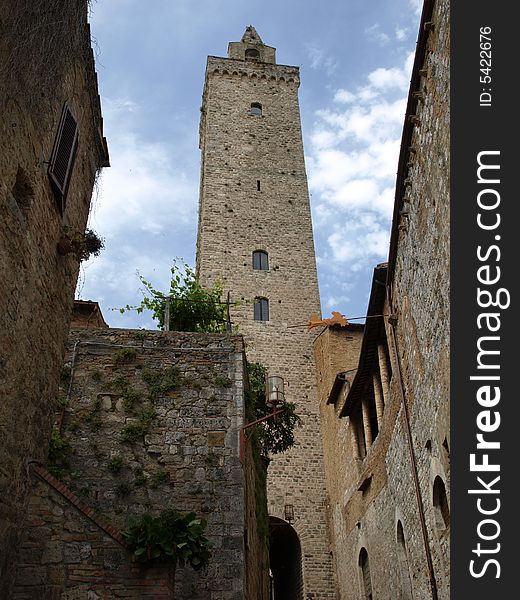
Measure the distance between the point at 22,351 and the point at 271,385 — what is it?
4720 mm

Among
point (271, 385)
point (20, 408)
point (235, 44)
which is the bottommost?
point (20, 408)

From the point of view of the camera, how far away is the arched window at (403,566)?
11.4 m

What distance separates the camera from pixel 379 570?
14.0 meters

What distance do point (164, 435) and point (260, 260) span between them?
18.6 m

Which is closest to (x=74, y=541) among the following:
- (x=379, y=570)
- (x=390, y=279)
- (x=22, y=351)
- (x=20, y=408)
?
(x=20, y=408)

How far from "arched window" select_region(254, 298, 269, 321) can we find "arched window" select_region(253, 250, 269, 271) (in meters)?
1.65

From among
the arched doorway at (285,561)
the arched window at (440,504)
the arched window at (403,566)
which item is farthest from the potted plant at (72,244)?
the arched doorway at (285,561)

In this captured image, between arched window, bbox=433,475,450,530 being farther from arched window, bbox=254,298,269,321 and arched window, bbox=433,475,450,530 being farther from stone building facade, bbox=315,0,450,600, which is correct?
arched window, bbox=254,298,269,321

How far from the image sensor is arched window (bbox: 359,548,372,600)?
15305mm

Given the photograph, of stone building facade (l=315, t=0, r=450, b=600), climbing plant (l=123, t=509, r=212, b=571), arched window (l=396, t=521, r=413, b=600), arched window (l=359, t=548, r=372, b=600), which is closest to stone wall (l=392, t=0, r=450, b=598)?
stone building facade (l=315, t=0, r=450, b=600)

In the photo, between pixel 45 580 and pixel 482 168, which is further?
pixel 482 168

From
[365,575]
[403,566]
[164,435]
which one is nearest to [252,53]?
[365,575]

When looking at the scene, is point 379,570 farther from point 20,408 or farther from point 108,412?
point 20,408

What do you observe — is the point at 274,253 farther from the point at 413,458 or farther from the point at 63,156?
the point at 63,156
